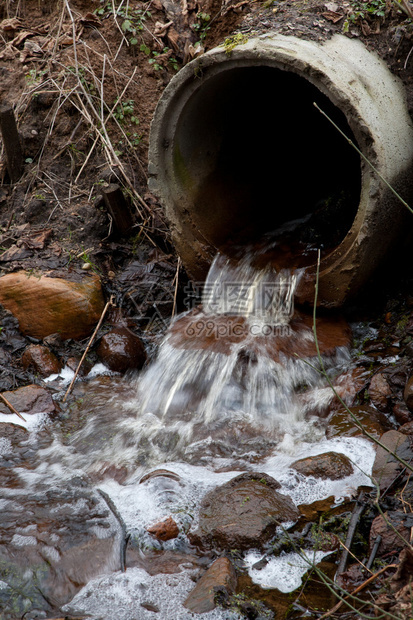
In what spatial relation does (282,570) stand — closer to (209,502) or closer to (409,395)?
(209,502)

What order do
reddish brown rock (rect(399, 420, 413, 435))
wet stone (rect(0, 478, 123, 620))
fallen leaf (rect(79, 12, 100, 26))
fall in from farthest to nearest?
fallen leaf (rect(79, 12, 100, 26)) → reddish brown rock (rect(399, 420, 413, 435)) → wet stone (rect(0, 478, 123, 620))

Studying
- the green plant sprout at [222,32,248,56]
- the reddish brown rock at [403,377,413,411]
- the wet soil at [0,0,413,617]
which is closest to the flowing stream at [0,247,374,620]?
the reddish brown rock at [403,377,413,411]

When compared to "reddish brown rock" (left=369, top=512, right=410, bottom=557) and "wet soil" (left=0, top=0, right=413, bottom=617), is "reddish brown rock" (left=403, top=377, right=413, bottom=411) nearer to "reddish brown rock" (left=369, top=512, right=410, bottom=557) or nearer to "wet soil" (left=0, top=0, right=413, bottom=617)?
"wet soil" (left=0, top=0, right=413, bottom=617)

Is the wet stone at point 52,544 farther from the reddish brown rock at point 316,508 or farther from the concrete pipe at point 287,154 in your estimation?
the concrete pipe at point 287,154

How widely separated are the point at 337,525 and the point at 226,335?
1.71 metres

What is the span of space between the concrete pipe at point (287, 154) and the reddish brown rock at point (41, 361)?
1.23 meters

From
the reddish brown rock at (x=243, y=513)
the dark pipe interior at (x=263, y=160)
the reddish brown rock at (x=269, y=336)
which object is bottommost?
the reddish brown rock at (x=243, y=513)

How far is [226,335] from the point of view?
3.83 metres

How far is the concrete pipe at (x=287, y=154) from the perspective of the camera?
10.7ft

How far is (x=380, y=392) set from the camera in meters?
3.18

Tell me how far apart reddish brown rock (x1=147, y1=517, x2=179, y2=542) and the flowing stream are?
27 mm

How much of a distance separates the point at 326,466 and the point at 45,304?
2380mm

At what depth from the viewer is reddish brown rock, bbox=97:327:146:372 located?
3.97 m

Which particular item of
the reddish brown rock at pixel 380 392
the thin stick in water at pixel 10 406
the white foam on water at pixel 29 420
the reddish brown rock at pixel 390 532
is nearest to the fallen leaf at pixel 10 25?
the thin stick in water at pixel 10 406
